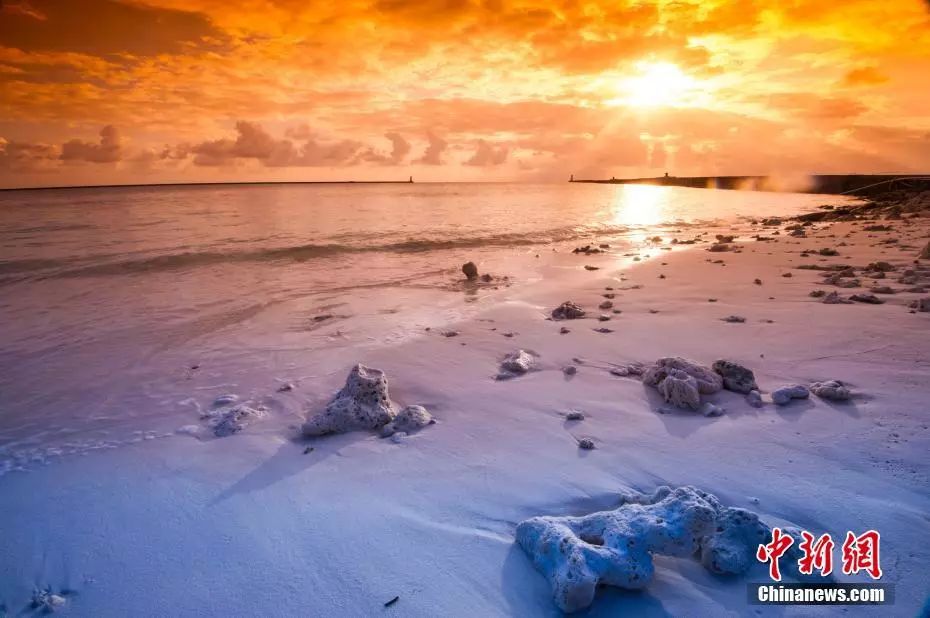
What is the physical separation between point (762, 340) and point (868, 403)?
155 cm

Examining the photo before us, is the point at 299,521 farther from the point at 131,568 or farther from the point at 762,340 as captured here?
the point at 762,340

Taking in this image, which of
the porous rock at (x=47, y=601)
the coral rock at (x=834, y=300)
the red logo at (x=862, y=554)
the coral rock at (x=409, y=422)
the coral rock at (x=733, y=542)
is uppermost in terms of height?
the coral rock at (x=834, y=300)

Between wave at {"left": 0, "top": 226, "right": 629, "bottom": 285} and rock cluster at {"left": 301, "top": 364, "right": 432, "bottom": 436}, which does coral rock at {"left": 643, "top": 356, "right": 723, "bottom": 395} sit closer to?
rock cluster at {"left": 301, "top": 364, "right": 432, "bottom": 436}

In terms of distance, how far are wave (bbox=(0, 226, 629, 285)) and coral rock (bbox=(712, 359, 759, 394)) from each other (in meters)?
12.5

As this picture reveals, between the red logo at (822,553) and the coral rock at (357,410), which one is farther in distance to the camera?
the coral rock at (357,410)

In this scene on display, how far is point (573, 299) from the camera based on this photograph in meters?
7.57

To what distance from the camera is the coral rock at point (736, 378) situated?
12.7 ft

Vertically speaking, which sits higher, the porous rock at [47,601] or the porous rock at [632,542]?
the porous rock at [632,542]

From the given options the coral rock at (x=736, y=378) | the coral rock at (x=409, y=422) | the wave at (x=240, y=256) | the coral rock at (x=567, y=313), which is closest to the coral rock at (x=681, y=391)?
the coral rock at (x=736, y=378)

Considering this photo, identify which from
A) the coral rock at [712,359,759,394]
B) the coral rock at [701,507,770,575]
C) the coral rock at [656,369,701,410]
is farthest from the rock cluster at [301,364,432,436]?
the coral rock at [712,359,759,394]

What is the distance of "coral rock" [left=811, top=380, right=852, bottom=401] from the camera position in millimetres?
3600

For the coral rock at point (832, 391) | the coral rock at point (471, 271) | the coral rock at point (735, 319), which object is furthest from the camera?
the coral rock at point (471, 271)
